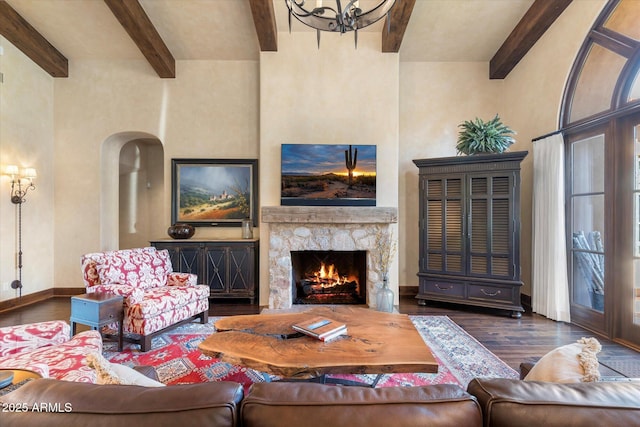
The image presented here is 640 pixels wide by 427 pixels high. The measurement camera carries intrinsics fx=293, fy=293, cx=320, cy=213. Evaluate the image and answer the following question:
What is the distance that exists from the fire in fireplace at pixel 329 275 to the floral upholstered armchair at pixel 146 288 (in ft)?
5.01

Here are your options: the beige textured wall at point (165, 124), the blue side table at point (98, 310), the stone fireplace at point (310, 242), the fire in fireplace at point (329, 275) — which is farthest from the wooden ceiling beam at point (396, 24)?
the blue side table at point (98, 310)

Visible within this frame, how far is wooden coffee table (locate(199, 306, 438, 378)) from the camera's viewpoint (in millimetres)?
1680

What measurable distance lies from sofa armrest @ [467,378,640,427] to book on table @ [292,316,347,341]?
128 centimetres

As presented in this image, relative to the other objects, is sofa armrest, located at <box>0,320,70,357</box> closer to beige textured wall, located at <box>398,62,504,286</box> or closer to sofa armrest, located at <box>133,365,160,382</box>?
sofa armrest, located at <box>133,365,160,382</box>

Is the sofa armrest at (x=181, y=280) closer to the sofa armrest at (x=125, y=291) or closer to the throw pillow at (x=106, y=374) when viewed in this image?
the sofa armrest at (x=125, y=291)

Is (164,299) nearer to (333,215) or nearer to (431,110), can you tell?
(333,215)

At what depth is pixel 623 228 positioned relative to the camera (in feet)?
10.4

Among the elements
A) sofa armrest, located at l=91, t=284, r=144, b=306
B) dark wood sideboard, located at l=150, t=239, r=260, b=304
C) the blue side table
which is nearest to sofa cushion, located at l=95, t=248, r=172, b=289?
sofa armrest, located at l=91, t=284, r=144, b=306

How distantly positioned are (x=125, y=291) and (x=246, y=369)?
1475mm

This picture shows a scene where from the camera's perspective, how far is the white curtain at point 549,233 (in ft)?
12.3

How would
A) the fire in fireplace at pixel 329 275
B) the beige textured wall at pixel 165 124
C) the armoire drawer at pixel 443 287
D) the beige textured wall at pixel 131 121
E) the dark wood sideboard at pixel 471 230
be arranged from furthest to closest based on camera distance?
the beige textured wall at pixel 131 121 < the beige textured wall at pixel 165 124 < the fire in fireplace at pixel 329 275 < the armoire drawer at pixel 443 287 < the dark wood sideboard at pixel 471 230

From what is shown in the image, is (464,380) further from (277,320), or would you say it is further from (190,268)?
(190,268)

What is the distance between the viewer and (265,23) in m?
3.95

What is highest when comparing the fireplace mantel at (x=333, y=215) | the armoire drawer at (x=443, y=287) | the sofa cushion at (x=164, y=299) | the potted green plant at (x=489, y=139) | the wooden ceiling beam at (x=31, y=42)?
the wooden ceiling beam at (x=31, y=42)
